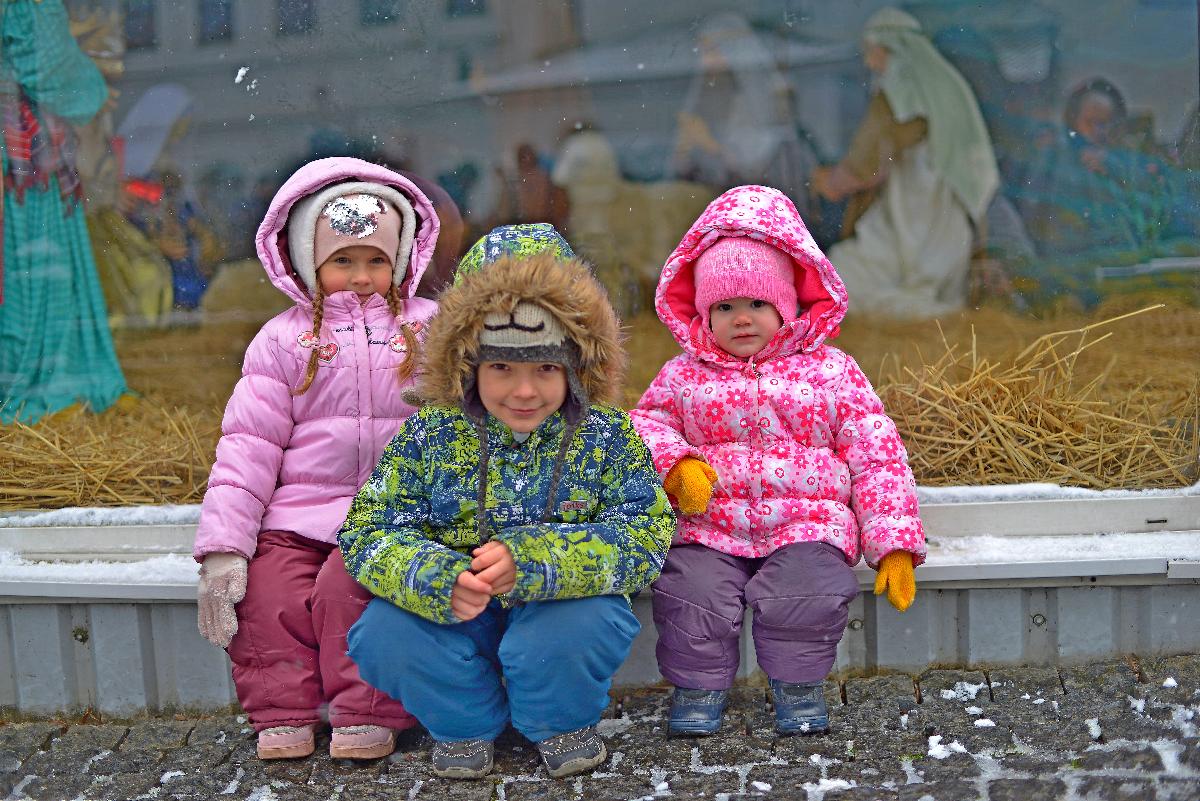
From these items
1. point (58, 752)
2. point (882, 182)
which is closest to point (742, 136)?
point (882, 182)

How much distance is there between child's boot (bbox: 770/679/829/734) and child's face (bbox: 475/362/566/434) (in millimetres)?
789

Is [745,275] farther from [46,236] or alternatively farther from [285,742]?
[46,236]

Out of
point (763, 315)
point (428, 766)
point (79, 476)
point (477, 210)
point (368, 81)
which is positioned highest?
point (368, 81)

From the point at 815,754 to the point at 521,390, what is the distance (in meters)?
0.96

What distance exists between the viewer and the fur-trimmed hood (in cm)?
263

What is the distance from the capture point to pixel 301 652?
2.86 meters

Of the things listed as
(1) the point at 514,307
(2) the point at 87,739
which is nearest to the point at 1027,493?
(1) the point at 514,307

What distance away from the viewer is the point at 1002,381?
11.9 ft

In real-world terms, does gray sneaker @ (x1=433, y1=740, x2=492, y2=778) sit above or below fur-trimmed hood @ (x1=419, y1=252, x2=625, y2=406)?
below

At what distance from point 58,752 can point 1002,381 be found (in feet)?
8.34

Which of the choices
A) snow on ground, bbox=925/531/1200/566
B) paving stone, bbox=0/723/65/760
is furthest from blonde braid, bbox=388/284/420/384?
snow on ground, bbox=925/531/1200/566

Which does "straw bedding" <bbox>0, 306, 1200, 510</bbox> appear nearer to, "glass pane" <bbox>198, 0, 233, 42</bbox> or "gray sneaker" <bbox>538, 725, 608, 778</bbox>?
"glass pane" <bbox>198, 0, 233, 42</bbox>

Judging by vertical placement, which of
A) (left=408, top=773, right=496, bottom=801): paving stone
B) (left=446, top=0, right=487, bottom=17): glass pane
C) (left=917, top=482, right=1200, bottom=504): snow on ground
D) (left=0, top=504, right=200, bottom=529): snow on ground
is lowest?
(left=408, top=773, right=496, bottom=801): paving stone

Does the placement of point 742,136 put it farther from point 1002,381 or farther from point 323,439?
point 323,439
